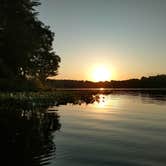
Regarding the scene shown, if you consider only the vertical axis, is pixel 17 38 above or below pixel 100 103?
above

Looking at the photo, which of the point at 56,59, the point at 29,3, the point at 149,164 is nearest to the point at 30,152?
the point at 149,164

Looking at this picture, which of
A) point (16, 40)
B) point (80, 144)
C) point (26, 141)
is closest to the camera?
point (80, 144)

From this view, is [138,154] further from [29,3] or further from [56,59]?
[56,59]

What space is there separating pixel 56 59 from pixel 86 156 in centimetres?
6129

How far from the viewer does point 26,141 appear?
875 inches

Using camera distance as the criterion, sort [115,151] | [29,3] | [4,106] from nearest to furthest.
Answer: [115,151] → [4,106] → [29,3]

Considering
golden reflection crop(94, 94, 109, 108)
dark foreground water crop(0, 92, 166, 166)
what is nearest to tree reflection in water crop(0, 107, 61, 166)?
dark foreground water crop(0, 92, 166, 166)

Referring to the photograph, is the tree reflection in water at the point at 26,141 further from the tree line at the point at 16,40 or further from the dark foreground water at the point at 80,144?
the tree line at the point at 16,40

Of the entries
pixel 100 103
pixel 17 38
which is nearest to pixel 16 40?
pixel 17 38

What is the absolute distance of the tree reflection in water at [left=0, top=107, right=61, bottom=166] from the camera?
58.0ft

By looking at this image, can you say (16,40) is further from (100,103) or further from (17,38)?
(100,103)

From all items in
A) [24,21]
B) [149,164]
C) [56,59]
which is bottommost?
[149,164]

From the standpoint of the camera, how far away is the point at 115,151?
19.9m

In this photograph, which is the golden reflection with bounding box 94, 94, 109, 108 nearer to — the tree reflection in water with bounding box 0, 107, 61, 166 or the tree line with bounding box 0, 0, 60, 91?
the tree line with bounding box 0, 0, 60, 91
